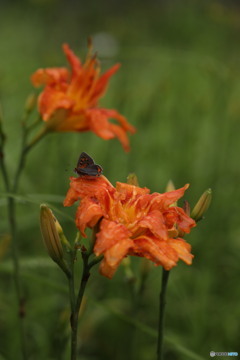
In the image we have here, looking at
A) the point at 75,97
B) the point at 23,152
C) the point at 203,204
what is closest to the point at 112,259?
the point at 203,204

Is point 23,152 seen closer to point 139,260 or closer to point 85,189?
point 85,189

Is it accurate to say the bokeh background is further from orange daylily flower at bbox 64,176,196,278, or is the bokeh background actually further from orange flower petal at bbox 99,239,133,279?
orange flower petal at bbox 99,239,133,279

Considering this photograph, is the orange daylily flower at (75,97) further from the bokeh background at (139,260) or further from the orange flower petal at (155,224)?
the orange flower petal at (155,224)

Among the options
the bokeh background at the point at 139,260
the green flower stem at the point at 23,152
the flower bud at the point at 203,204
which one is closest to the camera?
the flower bud at the point at 203,204

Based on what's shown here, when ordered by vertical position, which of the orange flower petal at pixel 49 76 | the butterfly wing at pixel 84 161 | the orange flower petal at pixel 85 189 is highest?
the orange flower petal at pixel 49 76

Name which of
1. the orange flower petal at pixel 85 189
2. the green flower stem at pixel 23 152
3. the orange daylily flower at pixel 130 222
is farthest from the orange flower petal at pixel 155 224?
the green flower stem at pixel 23 152

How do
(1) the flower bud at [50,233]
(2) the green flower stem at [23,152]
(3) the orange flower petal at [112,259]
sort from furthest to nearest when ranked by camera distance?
(2) the green flower stem at [23,152] → (1) the flower bud at [50,233] → (3) the orange flower petal at [112,259]

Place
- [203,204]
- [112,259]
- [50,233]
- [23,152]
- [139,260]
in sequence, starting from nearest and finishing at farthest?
[112,259], [50,233], [203,204], [23,152], [139,260]
